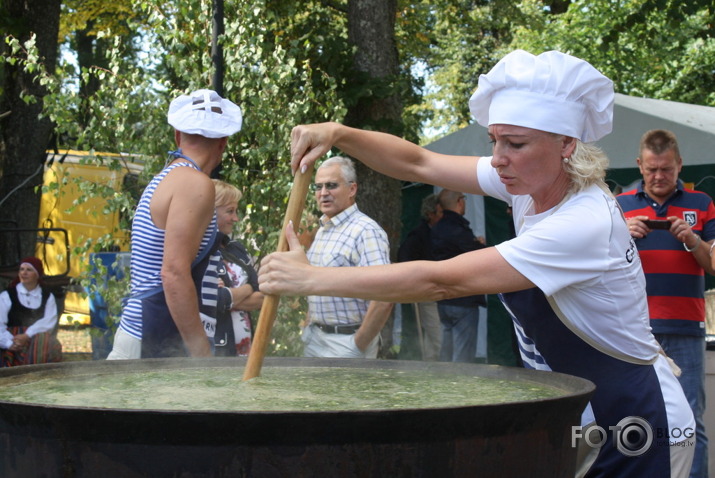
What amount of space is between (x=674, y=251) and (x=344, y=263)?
6.04ft

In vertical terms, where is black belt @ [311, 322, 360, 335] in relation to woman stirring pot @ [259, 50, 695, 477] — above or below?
below

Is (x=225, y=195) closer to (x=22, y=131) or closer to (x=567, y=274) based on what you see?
(x=567, y=274)

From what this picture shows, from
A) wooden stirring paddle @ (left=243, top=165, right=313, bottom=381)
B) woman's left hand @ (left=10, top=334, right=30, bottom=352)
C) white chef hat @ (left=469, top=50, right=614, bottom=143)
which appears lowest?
woman's left hand @ (left=10, top=334, right=30, bottom=352)

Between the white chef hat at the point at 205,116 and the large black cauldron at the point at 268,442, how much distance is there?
1.88 m

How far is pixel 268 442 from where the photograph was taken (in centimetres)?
183

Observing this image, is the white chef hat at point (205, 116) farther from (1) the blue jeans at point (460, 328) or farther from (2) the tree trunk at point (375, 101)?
(1) the blue jeans at point (460, 328)

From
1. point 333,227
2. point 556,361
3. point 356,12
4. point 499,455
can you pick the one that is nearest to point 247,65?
point 333,227

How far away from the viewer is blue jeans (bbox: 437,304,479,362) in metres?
8.83

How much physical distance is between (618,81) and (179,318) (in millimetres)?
16676

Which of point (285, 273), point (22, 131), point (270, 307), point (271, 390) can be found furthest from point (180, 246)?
point (22, 131)

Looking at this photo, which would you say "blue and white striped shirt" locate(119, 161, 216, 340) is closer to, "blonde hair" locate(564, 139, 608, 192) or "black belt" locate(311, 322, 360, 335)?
"black belt" locate(311, 322, 360, 335)

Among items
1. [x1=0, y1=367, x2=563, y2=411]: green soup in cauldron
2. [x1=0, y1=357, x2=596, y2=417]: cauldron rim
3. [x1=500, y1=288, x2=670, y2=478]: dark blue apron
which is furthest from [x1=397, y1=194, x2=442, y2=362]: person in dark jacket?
[x1=500, y1=288, x2=670, y2=478]: dark blue apron

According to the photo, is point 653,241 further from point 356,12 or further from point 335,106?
point 356,12

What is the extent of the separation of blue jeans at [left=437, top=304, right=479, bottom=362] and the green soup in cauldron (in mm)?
5948
